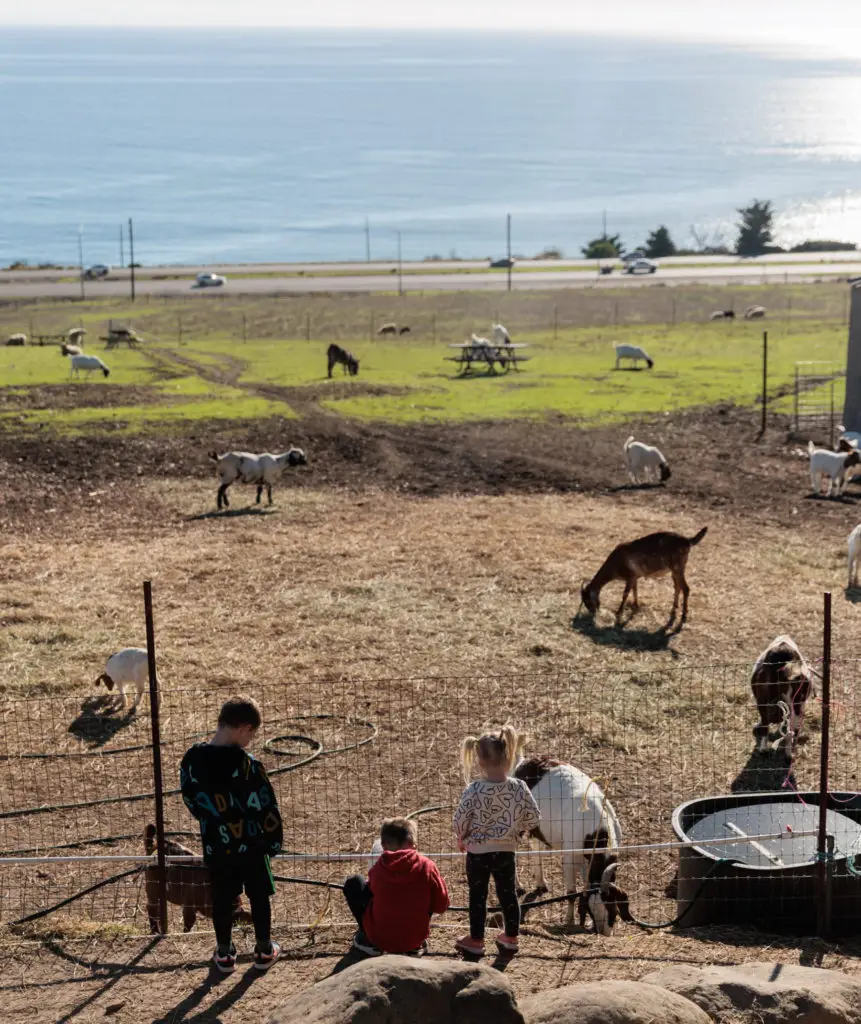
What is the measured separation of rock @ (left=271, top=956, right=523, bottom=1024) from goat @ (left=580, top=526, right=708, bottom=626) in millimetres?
10715

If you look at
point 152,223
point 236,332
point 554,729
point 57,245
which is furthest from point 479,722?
point 152,223

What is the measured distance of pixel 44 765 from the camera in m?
12.2

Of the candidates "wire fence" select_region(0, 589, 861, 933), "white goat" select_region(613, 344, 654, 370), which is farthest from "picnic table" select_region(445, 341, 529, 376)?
"wire fence" select_region(0, 589, 861, 933)

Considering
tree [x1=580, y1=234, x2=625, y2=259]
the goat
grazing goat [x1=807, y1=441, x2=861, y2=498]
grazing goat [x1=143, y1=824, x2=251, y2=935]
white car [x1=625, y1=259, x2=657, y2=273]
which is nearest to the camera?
grazing goat [x1=143, y1=824, x2=251, y2=935]

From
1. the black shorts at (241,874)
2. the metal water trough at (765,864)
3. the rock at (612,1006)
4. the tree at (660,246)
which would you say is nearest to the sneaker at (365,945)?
the black shorts at (241,874)

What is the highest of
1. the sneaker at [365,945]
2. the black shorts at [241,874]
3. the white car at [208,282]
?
the white car at [208,282]

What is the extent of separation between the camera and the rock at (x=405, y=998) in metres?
6.18

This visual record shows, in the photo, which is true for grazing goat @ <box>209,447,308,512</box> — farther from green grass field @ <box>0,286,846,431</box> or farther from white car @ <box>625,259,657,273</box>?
white car @ <box>625,259,657,273</box>

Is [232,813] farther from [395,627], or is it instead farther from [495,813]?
[395,627]

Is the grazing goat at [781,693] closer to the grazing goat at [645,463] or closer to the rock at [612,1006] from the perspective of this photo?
the rock at [612,1006]

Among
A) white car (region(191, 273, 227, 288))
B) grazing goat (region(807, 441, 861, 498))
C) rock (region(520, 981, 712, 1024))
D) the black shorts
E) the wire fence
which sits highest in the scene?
white car (region(191, 273, 227, 288))

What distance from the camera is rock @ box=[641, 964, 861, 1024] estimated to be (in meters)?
6.66

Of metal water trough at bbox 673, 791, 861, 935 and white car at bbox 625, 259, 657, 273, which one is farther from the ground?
white car at bbox 625, 259, 657, 273

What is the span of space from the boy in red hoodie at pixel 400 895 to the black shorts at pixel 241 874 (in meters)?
0.62
